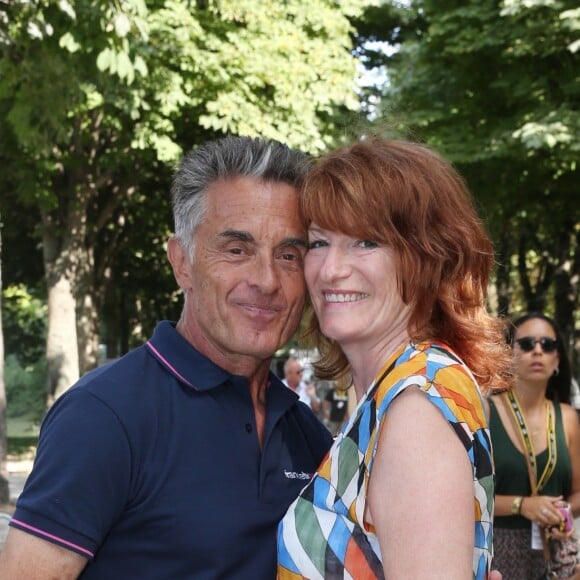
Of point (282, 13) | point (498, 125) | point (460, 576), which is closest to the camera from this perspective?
point (460, 576)

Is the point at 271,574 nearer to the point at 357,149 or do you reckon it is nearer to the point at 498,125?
the point at 357,149

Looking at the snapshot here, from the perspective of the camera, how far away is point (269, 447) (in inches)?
112

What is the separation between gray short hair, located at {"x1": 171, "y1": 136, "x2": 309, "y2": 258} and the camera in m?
2.98

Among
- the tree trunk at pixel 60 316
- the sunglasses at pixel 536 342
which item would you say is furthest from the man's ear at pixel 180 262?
the tree trunk at pixel 60 316

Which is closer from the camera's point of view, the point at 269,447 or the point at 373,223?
the point at 373,223

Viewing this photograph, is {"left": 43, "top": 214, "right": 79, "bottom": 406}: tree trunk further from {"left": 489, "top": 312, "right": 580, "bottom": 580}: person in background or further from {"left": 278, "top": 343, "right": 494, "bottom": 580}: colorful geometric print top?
{"left": 278, "top": 343, "right": 494, "bottom": 580}: colorful geometric print top

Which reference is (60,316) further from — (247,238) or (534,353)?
(247,238)

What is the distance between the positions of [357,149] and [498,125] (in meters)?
16.0

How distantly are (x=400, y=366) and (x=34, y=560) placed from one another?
0.91 metres

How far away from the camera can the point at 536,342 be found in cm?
579

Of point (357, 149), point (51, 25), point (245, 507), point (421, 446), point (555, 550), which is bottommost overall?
point (555, 550)

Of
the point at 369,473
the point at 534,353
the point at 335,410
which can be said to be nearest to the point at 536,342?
the point at 534,353

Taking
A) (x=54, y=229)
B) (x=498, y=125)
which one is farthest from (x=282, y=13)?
(x=54, y=229)

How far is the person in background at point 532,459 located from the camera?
200 inches
